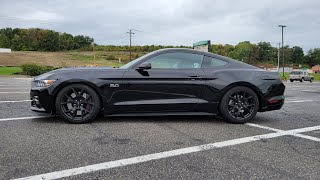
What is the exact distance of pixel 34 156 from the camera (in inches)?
149

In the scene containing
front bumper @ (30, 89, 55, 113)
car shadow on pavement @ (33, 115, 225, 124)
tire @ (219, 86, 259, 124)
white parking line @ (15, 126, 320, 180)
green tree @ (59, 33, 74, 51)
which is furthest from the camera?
green tree @ (59, 33, 74, 51)

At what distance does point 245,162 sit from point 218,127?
75.9 inches

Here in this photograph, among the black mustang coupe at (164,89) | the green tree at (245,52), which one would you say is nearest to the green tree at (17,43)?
the green tree at (245,52)

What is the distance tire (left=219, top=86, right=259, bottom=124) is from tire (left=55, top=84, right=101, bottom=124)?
85.0 inches

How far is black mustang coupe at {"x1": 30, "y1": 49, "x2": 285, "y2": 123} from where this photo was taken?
560 cm

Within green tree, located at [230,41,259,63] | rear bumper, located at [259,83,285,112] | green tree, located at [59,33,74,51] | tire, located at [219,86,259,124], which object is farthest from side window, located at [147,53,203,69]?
green tree, located at [59,33,74,51]

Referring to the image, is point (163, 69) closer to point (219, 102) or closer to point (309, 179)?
point (219, 102)

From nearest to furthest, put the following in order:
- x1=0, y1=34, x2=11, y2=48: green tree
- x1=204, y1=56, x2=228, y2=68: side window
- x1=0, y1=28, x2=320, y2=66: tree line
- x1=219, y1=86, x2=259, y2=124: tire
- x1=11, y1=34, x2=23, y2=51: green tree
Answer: x1=219, y1=86, x2=259, y2=124: tire
x1=204, y1=56, x2=228, y2=68: side window
x1=0, y1=28, x2=320, y2=66: tree line
x1=11, y1=34, x2=23, y2=51: green tree
x1=0, y1=34, x2=11, y2=48: green tree

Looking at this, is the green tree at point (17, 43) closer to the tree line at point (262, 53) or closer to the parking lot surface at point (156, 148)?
the tree line at point (262, 53)

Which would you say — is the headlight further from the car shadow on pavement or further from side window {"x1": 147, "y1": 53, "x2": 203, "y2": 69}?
side window {"x1": 147, "y1": 53, "x2": 203, "y2": 69}

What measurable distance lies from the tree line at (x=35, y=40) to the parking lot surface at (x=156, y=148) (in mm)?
134309

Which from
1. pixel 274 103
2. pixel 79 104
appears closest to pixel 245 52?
pixel 274 103

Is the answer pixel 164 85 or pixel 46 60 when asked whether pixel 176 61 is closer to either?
pixel 164 85

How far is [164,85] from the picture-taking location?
5.81 metres
